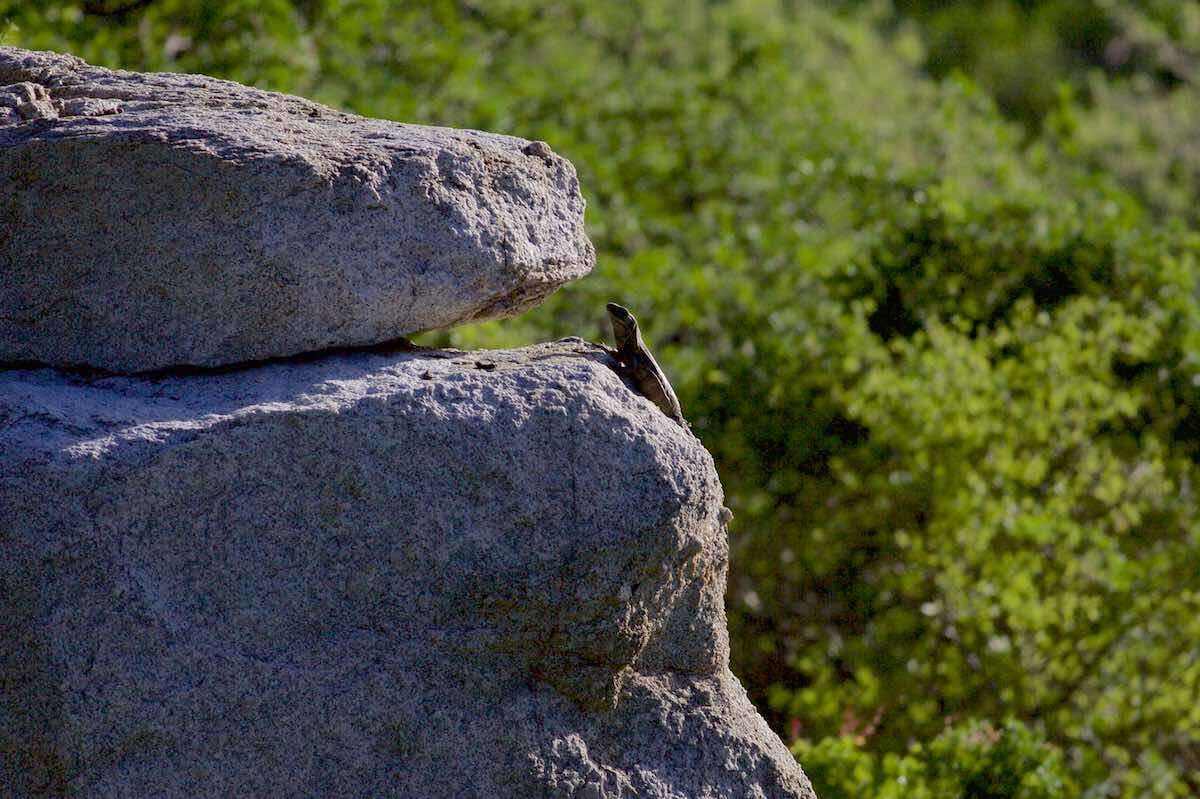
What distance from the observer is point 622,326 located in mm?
2633

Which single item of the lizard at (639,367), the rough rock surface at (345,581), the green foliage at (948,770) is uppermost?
the lizard at (639,367)

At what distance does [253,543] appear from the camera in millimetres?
2203

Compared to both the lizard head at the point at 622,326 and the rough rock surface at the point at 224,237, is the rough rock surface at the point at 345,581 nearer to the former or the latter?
the rough rock surface at the point at 224,237

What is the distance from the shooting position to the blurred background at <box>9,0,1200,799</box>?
4.53m

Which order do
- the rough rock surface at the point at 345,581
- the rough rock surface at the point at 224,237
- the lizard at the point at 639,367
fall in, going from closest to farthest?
the rough rock surface at the point at 345,581
the rough rock surface at the point at 224,237
the lizard at the point at 639,367

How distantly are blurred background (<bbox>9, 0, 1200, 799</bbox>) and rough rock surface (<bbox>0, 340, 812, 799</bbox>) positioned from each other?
1.56 m

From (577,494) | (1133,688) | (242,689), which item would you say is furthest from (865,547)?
(242,689)

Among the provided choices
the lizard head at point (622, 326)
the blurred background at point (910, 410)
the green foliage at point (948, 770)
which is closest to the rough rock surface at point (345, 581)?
the lizard head at point (622, 326)

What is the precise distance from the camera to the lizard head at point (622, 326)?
2.61 m

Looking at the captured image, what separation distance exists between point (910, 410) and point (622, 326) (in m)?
2.23

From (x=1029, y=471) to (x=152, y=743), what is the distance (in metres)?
3.32

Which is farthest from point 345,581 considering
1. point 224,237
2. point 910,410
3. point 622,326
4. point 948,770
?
point 910,410

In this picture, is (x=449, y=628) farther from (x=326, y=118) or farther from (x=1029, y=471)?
(x=1029, y=471)

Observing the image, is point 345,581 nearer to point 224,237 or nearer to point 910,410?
point 224,237
